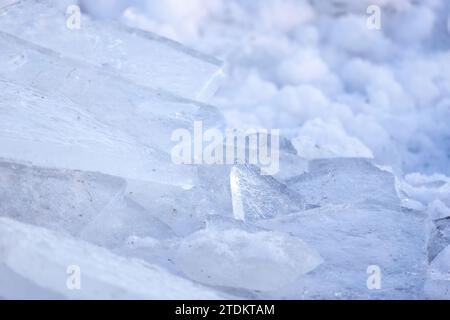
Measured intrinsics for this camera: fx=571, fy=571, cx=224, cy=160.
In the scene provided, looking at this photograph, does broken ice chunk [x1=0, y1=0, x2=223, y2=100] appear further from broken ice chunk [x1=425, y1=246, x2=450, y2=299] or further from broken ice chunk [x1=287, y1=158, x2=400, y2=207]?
broken ice chunk [x1=425, y1=246, x2=450, y2=299]

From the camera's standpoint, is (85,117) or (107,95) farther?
(107,95)

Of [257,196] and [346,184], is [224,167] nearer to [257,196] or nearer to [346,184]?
[257,196]

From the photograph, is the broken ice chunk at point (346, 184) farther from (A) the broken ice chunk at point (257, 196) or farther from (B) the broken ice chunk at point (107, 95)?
(B) the broken ice chunk at point (107, 95)

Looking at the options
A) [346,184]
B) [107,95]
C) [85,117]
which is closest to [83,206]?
[85,117]

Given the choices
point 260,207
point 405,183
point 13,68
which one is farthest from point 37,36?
point 405,183

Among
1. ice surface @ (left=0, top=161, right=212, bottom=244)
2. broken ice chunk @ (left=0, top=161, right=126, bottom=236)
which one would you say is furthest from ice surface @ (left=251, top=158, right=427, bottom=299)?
broken ice chunk @ (left=0, top=161, right=126, bottom=236)
